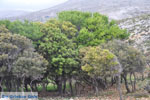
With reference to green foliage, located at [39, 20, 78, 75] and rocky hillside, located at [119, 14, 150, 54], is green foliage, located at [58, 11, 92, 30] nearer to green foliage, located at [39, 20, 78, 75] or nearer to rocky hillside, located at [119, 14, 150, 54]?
green foliage, located at [39, 20, 78, 75]

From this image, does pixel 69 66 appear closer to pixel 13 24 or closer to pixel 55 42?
pixel 55 42

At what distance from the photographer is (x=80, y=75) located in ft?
71.8

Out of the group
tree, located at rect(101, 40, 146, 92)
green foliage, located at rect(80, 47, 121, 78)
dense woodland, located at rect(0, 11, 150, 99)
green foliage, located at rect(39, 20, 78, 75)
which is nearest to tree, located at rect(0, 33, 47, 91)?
dense woodland, located at rect(0, 11, 150, 99)

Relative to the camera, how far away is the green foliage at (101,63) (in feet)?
52.0

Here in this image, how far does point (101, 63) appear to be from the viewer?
55.5 ft

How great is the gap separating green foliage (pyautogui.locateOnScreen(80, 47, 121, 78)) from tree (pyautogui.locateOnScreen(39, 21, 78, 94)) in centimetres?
238

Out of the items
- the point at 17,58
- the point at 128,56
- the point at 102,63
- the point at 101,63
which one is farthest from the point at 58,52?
the point at 128,56

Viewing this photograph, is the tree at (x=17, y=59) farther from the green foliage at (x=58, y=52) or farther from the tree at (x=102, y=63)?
the tree at (x=102, y=63)

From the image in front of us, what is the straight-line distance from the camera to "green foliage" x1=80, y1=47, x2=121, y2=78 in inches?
623

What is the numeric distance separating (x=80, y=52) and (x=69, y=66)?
7.02 feet

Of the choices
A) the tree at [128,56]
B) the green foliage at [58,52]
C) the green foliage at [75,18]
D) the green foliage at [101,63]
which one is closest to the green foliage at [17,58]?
the green foliage at [58,52]

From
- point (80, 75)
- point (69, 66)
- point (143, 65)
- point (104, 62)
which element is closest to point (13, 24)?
point (69, 66)

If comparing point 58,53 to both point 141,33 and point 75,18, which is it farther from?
point 141,33

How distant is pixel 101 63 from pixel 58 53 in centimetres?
585
